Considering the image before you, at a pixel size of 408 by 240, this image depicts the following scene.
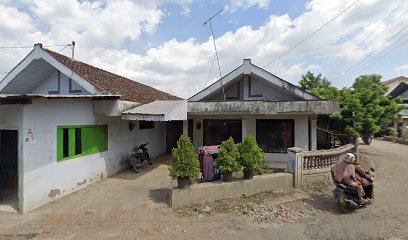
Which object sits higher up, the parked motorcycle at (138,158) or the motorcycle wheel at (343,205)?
the parked motorcycle at (138,158)

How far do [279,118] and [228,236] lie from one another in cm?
701

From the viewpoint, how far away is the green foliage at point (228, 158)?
6809 millimetres

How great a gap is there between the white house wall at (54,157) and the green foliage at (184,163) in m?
3.36

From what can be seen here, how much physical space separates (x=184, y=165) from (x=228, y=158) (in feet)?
4.26

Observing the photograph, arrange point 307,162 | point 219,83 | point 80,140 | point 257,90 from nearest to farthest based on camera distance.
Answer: point 80,140 → point 307,162 → point 219,83 → point 257,90

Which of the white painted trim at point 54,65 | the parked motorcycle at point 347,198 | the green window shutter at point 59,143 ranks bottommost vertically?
the parked motorcycle at point 347,198

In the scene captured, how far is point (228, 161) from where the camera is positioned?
6785 mm

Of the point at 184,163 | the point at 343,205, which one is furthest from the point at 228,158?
the point at 343,205

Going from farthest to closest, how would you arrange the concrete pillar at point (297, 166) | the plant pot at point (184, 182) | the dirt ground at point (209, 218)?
the concrete pillar at point (297, 166) < the plant pot at point (184, 182) < the dirt ground at point (209, 218)

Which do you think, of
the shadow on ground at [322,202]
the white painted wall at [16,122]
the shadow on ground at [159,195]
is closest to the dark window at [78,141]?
the white painted wall at [16,122]

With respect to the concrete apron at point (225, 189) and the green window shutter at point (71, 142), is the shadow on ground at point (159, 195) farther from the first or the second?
the green window shutter at point (71, 142)

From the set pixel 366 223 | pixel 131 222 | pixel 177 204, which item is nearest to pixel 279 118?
pixel 366 223

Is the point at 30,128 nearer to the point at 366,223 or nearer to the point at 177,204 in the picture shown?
the point at 177,204

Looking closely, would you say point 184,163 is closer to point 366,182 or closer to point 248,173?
point 248,173
